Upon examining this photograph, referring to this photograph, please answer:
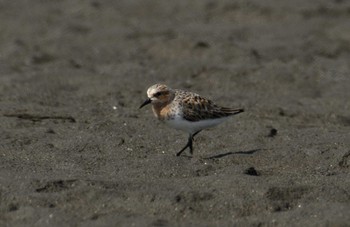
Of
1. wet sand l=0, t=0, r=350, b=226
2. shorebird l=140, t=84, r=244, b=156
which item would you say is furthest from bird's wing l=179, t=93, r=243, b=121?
wet sand l=0, t=0, r=350, b=226

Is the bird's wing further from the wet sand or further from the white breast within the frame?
the wet sand

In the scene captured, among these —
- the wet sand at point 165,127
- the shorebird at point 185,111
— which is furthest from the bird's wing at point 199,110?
the wet sand at point 165,127

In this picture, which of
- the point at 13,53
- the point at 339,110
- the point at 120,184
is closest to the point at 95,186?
the point at 120,184

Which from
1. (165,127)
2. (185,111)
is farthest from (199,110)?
(165,127)

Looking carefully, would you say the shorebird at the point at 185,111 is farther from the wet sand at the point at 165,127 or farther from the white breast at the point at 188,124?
the wet sand at the point at 165,127

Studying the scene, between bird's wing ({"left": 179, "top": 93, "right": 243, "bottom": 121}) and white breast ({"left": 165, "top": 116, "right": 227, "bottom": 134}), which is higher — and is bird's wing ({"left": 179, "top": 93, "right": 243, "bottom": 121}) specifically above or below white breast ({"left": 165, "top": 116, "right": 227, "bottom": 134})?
above

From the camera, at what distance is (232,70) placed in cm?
1271

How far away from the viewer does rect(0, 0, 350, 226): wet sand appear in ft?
23.2

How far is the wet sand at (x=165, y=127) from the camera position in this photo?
23.2ft

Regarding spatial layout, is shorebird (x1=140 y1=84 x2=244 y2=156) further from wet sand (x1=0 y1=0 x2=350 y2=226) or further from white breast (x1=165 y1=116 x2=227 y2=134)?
wet sand (x1=0 y1=0 x2=350 y2=226)

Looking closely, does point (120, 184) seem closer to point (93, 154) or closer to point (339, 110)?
point (93, 154)

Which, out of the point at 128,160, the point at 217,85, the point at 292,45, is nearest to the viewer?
the point at 128,160

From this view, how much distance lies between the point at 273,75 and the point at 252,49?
74.0 inches

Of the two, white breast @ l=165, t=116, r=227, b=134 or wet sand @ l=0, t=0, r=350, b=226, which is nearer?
wet sand @ l=0, t=0, r=350, b=226
